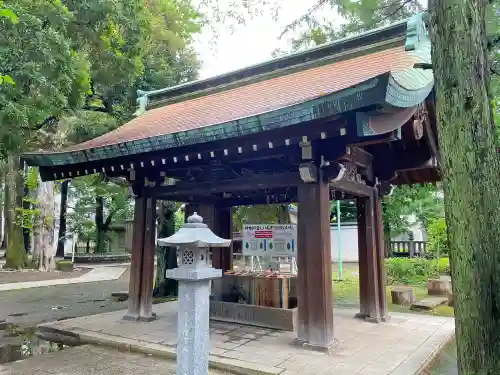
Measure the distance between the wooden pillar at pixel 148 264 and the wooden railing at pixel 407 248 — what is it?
15.4 m

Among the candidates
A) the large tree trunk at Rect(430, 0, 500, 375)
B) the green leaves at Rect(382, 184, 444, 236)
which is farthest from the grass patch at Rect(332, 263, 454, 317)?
the large tree trunk at Rect(430, 0, 500, 375)

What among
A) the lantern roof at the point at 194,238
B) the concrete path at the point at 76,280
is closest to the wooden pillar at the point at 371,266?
the lantern roof at the point at 194,238

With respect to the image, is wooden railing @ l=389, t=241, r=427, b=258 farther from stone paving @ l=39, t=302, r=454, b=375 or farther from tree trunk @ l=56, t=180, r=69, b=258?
tree trunk @ l=56, t=180, r=69, b=258

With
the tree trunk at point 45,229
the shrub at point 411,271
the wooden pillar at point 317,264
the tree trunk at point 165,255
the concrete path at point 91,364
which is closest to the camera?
the concrete path at point 91,364

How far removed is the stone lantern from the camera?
3.66m

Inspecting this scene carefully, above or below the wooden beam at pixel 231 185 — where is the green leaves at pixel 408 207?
above

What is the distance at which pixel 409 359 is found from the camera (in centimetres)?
520

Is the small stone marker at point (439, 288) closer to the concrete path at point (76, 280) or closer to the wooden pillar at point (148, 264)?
the wooden pillar at point (148, 264)

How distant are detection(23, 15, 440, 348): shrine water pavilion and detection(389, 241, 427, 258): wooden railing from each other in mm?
12760

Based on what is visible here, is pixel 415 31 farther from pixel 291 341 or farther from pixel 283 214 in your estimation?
pixel 283 214

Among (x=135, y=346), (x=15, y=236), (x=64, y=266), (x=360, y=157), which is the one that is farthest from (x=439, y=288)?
(x=15, y=236)

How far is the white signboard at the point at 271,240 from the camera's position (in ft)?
23.5

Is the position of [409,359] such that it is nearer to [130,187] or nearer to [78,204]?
[130,187]

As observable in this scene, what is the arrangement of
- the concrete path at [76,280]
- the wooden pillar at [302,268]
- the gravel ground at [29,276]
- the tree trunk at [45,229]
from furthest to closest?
A: the tree trunk at [45,229]
the gravel ground at [29,276]
the concrete path at [76,280]
the wooden pillar at [302,268]
